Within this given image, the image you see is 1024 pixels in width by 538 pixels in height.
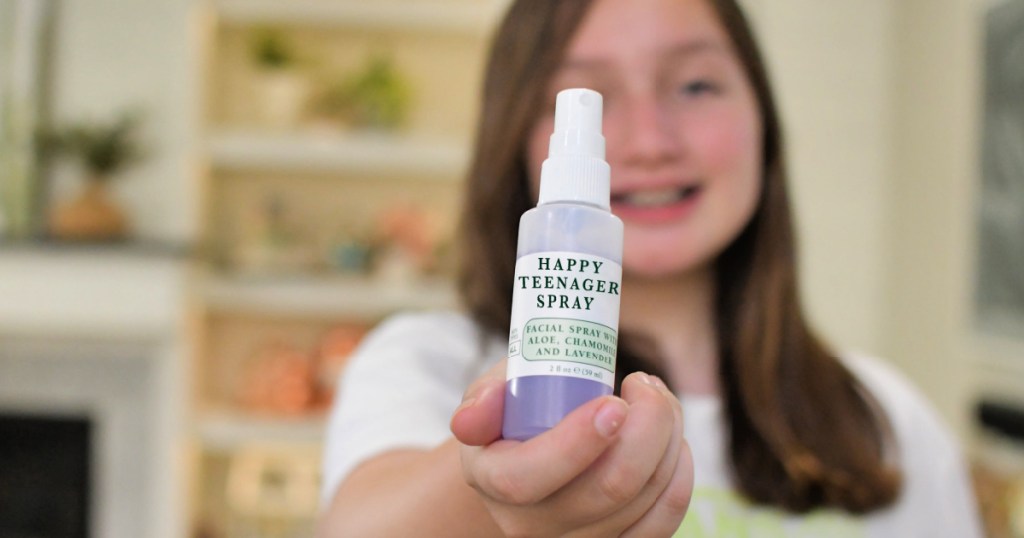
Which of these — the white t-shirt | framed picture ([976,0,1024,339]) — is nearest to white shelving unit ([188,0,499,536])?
framed picture ([976,0,1024,339])

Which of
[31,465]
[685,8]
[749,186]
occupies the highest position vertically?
[685,8]

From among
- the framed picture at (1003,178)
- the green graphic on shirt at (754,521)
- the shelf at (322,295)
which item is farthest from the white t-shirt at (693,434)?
the shelf at (322,295)

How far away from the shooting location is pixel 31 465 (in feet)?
7.94

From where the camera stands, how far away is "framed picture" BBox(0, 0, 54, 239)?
7.39 feet

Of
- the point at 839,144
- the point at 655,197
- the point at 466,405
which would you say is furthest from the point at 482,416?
the point at 839,144

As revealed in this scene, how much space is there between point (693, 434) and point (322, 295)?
1.79 metres

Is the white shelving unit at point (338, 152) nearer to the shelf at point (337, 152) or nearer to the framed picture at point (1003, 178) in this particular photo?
the shelf at point (337, 152)

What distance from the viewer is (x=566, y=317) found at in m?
0.29

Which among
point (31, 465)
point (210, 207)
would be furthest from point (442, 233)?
point (31, 465)

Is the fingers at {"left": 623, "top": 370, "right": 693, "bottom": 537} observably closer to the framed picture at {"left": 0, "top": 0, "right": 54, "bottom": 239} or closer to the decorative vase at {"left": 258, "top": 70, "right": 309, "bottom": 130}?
the decorative vase at {"left": 258, "top": 70, "right": 309, "bottom": 130}

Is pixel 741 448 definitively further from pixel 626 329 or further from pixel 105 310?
pixel 105 310

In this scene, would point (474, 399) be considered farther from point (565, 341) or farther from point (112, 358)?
point (112, 358)

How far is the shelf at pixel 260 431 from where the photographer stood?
2238 millimetres

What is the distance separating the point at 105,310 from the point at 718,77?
207 cm
